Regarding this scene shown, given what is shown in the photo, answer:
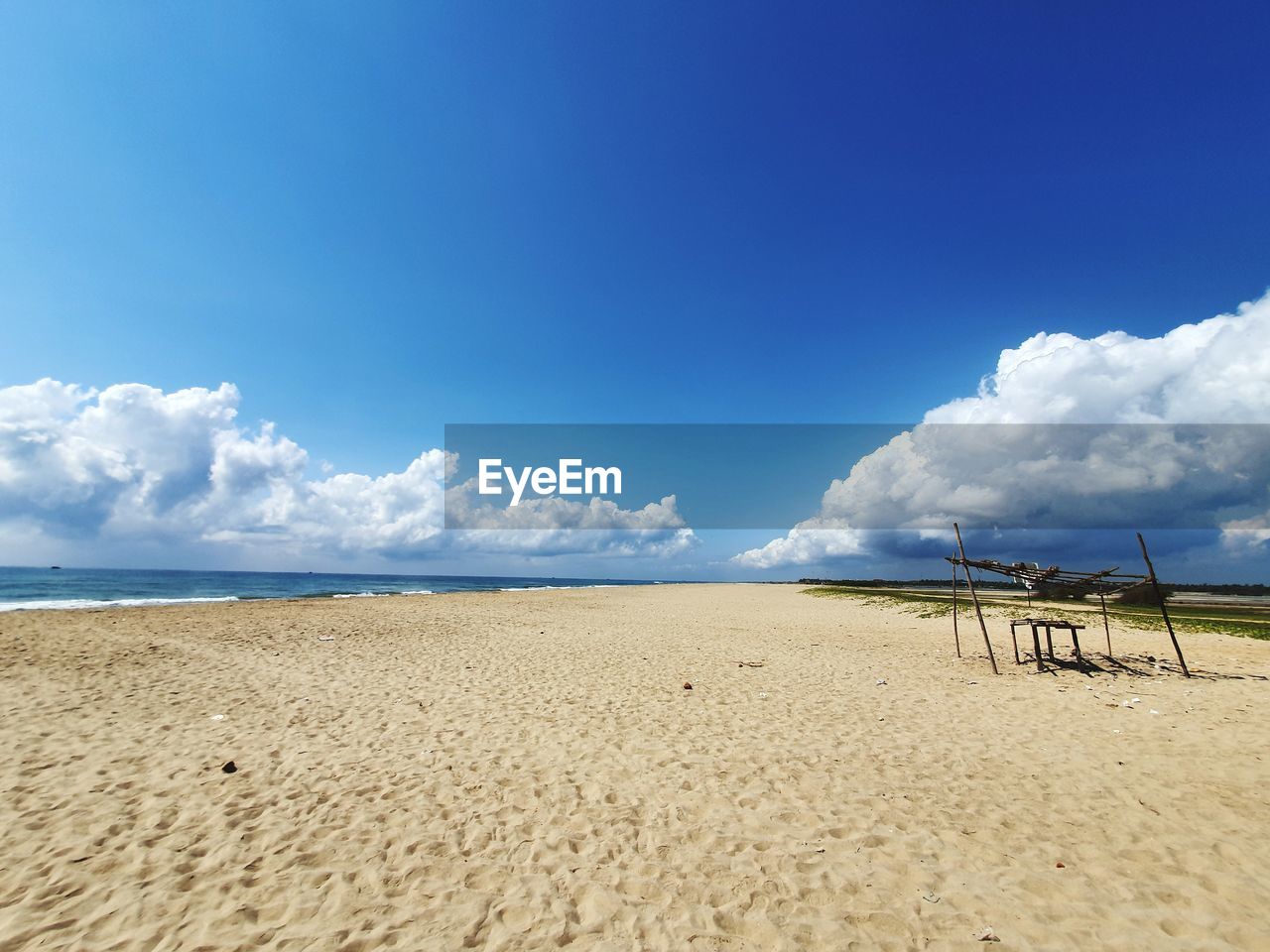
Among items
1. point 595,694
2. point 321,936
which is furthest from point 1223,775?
point 321,936

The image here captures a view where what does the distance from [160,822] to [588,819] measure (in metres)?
5.05

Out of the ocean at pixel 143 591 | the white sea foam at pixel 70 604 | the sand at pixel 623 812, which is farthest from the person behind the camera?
the ocean at pixel 143 591

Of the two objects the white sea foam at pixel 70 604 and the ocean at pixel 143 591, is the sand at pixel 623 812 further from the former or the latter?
the ocean at pixel 143 591

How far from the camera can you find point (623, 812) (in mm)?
6461

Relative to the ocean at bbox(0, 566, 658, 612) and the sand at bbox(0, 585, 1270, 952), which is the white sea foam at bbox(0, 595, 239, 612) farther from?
the sand at bbox(0, 585, 1270, 952)

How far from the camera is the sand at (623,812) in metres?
4.61

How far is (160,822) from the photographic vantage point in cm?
605

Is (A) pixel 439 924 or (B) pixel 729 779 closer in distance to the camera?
(A) pixel 439 924

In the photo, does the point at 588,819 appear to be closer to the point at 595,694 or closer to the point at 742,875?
the point at 742,875

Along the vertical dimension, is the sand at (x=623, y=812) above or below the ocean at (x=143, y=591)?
below

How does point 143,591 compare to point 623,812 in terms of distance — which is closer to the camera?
point 623,812

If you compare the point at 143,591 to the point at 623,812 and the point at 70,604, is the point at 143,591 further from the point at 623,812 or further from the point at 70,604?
the point at 623,812

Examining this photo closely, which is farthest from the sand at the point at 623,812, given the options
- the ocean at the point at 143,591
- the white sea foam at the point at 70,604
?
the ocean at the point at 143,591

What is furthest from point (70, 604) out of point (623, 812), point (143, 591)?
point (623, 812)
